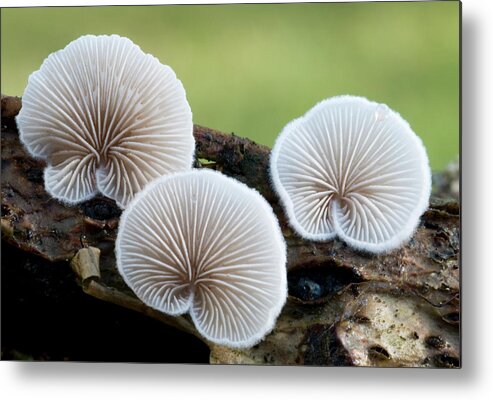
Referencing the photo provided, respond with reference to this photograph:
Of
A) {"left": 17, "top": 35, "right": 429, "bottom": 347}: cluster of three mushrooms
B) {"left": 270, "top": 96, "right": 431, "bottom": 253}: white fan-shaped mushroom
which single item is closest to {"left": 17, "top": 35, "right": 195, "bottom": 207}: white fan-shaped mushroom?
{"left": 17, "top": 35, "right": 429, "bottom": 347}: cluster of three mushrooms

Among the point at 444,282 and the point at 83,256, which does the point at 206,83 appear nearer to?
the point at 83,256

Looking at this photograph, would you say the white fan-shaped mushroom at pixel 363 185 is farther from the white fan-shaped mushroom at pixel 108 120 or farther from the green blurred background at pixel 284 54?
the white fan-shaped mushroom at pixel 108 120

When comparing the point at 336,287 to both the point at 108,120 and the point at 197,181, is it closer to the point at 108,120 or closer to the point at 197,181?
the point at 197,181

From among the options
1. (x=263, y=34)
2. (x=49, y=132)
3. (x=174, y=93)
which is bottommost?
Result: (x=49, y=132)

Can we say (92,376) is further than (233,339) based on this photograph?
Yes

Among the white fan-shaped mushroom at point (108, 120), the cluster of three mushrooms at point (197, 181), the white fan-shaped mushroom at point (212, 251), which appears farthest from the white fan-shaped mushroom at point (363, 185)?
the white fan-shaped mushroom at point (108, 120)

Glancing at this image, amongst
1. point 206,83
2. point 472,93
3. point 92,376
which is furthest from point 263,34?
point 92,376
